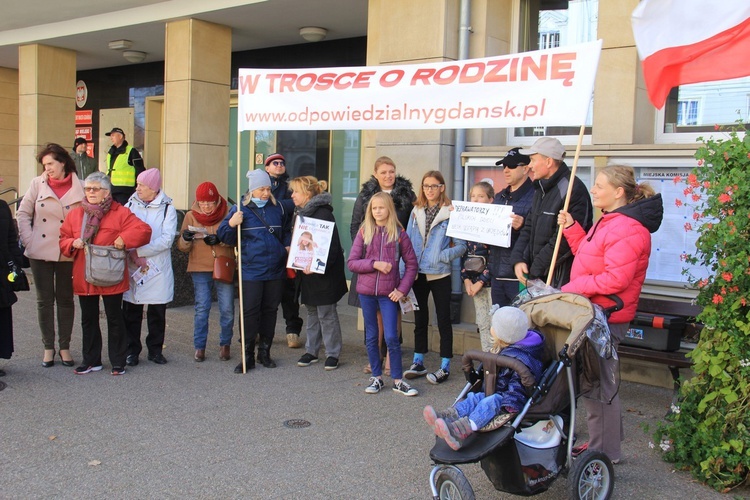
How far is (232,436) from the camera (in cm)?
566

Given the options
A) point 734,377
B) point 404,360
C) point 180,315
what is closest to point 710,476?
point 734,377

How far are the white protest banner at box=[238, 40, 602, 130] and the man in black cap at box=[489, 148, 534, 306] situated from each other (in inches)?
20.6

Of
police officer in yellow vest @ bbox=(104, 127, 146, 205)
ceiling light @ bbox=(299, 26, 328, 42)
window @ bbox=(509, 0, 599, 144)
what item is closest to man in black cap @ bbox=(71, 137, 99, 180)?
police officer in yellow vest @ bbox=(104, 127, 146, 205)

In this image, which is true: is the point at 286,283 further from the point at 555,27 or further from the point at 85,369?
the point at 555,27

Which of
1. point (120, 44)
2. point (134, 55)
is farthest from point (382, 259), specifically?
point (134, 55)

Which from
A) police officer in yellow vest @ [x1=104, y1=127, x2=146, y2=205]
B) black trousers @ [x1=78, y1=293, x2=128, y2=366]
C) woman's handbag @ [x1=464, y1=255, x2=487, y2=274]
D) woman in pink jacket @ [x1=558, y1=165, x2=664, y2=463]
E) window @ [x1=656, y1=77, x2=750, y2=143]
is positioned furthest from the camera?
police officer in yellow vest @ [x1=104, y1=127, x2=146, y2=205]

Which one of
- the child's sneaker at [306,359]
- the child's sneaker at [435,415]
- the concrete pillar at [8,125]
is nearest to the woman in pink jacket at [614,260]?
the child's sneaker at [435,415]

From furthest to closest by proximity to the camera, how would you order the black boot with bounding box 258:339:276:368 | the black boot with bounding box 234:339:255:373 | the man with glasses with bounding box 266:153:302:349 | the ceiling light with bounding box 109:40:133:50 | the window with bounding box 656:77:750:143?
the ceiling light with bounding box 109:40:133:50
the man with glasses with bounding box 266:153:302:349
the black boot with bounding box 258:339:276:368
the black boot with bounding box 234:339:255:373
the window with bounding box 656:77:750:143

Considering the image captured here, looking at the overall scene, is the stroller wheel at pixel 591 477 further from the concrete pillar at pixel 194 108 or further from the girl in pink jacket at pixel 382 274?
the concrete pillar at pixel 194 108

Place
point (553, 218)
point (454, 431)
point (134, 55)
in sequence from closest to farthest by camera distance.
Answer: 1. point (454, 431)
2. point (553, 218)
3. point (134, 55)

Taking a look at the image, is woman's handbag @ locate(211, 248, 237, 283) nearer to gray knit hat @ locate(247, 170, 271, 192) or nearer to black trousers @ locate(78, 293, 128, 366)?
gray knit hat @ locate(247, 170, 271, 192)

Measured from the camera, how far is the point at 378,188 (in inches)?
288

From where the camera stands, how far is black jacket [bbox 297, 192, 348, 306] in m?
7.54

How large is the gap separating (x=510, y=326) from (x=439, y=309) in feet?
9.63
